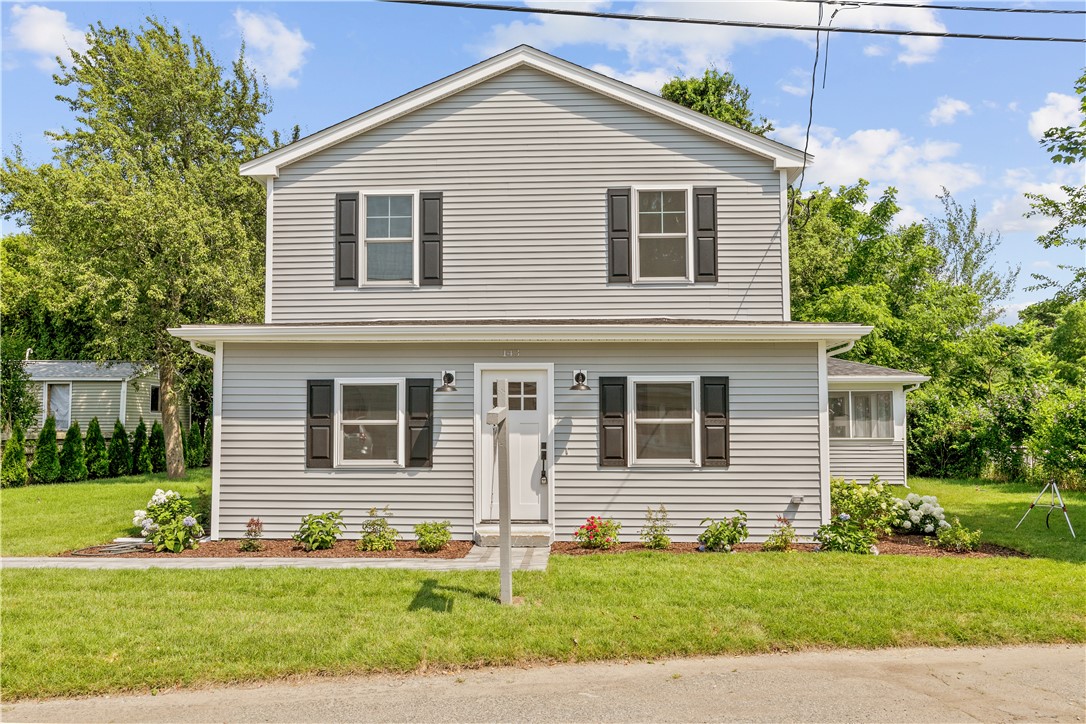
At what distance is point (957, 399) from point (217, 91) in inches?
963

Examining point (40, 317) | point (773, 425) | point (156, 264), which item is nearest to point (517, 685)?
point (773, 425)

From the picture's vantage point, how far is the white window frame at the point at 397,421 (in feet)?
32.7

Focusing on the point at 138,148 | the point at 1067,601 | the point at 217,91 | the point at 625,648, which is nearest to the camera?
the point at 625,648

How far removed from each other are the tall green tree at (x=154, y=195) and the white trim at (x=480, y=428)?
38.6 ft

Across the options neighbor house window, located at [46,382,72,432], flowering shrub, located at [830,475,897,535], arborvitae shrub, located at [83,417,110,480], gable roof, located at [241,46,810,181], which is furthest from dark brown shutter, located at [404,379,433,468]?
neighbor house window, located at [46,382,72,432]

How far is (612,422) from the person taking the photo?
994 centimetres

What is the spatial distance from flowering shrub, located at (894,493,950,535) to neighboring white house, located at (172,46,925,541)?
1.48 metres

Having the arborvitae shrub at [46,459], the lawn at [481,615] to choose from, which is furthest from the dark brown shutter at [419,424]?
the arborvitae shrub at [46,459]

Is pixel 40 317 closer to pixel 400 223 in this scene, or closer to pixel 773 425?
pixel 400 223

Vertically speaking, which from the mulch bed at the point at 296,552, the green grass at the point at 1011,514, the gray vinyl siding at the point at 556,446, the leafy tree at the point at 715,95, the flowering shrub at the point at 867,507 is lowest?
the mulch bed at the point at 296,552

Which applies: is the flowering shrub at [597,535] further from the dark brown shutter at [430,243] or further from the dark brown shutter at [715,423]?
the dark brown shutter at [430,243]

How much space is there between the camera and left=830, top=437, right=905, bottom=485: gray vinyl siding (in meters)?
17.4

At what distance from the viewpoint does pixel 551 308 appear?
10711mm

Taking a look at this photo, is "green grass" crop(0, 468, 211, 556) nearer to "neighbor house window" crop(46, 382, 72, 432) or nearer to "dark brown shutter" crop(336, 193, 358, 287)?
"neighbor house window" crop(46, 382, 72, 432)
